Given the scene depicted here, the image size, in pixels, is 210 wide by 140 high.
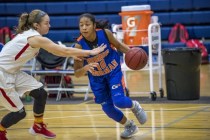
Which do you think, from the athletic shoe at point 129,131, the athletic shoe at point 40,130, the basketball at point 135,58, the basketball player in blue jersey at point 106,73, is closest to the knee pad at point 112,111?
the basketball player in blue jersey at point 106,73

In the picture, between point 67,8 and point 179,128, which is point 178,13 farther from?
point 179,128

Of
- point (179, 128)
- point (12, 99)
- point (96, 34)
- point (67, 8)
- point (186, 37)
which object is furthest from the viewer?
point (67, 8)

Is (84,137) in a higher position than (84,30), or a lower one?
lower

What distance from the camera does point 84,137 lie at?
6.36 m

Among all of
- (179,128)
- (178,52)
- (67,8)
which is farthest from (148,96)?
(67,8)

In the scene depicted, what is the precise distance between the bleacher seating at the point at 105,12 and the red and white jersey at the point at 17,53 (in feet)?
29.6

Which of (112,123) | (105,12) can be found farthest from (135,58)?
(105,12)

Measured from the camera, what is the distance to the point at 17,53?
19.0 ft

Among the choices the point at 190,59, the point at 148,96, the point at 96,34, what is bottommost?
the point at 148,96

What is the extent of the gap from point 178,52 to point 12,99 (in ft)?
13.5

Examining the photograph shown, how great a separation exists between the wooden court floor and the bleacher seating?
6.45 meters

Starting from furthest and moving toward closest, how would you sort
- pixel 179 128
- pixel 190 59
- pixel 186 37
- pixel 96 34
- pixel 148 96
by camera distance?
pixel 186 37 < pixel 148 96 < pixel 190 59 < pixel 179 128 < pixel 96 34

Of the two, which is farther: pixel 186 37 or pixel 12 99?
pixel 186 37

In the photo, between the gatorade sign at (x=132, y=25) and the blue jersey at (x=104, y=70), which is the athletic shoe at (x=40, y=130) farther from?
the gatorade sign at (x=132, y=25)
